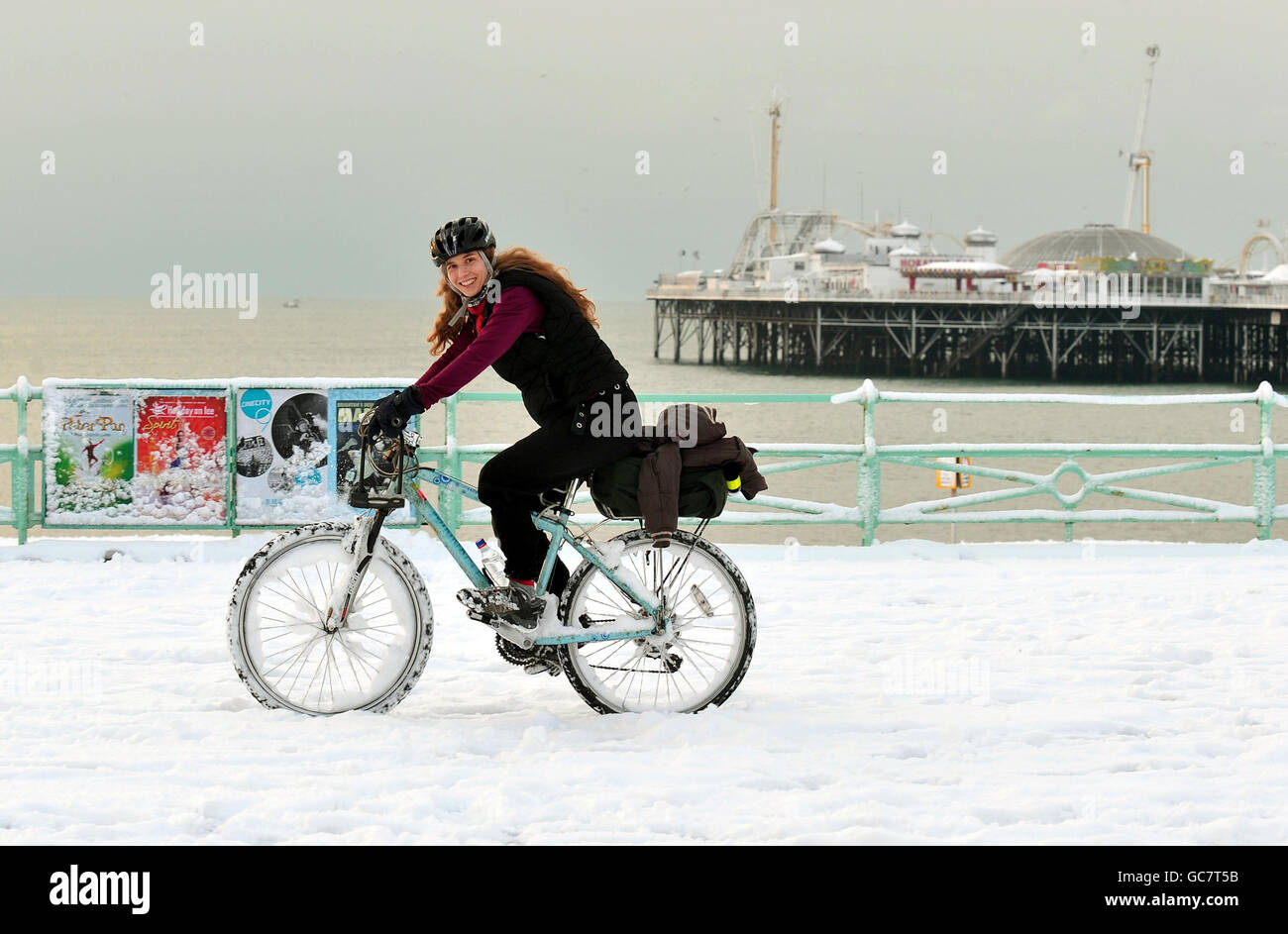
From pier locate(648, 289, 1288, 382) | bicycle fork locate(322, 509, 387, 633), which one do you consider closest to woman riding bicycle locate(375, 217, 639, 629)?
bicycle fork locate(322, 509, 387, 633)

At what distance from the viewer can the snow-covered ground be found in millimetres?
4070

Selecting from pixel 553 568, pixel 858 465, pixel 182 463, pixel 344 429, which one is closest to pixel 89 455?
pixel 182 463

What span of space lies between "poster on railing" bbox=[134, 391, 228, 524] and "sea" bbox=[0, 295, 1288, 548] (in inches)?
54.8

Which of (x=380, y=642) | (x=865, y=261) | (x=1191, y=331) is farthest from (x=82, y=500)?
(x=865, y=261)

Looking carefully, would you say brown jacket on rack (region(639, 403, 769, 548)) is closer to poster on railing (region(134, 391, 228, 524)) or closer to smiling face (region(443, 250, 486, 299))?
smiling face (region(443, 250, 486, 299))

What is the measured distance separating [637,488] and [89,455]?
6.40 metres

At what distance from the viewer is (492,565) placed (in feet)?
17.3

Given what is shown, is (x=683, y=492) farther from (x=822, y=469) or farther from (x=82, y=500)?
(x=822, y=469)

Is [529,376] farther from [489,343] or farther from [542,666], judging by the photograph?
[542,666]

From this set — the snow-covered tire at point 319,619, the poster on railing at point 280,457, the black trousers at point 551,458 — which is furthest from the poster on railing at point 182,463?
the black trousers at point 551,458

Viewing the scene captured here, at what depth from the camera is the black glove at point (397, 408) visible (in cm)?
482

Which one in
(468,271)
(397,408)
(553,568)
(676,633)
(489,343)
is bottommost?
(676,633)

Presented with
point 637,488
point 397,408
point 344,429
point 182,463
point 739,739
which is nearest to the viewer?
point 397,408
